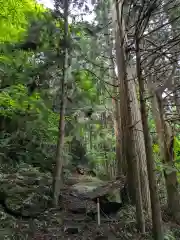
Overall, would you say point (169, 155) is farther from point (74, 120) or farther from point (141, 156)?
point (74, 120)

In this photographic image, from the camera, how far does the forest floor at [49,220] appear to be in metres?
4.73

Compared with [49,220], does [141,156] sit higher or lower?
higher

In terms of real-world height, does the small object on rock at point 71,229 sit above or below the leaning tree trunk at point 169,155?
below

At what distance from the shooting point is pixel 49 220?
5.28 m

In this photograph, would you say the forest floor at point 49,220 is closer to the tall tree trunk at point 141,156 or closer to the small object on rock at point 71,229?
the small object on rock at point 71,229

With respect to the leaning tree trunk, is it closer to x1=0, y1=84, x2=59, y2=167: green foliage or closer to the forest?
the forest

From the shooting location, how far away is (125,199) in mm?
6973

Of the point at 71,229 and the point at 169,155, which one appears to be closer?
the point at 71,229

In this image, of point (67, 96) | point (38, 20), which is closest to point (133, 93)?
point (67, 96)

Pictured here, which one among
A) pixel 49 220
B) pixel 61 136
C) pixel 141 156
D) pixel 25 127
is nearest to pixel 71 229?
pixel 49 220

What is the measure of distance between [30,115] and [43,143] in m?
1.89

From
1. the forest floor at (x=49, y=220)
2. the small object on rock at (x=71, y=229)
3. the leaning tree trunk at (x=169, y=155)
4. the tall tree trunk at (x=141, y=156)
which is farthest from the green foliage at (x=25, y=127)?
the leaning tree trunk at (x=169, y=155)

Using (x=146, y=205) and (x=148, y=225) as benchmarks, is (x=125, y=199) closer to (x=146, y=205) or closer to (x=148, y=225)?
(x=146, y=205)

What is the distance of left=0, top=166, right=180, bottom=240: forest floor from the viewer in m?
4.73
